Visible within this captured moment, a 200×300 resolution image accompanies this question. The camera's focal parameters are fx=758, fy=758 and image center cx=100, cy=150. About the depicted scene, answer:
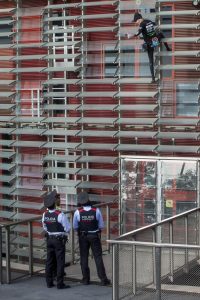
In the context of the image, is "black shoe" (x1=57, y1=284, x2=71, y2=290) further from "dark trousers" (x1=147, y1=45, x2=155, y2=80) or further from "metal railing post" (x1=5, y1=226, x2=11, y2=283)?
"dark trousers" (x1=147, y1=45, x2=155, y2=80)

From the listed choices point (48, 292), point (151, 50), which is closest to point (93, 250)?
point (48, 292)

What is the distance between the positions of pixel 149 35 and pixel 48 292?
5678mm

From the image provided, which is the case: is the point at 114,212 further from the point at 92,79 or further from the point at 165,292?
the point at 165,292

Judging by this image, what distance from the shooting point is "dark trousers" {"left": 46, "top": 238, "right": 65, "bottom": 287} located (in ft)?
43.5

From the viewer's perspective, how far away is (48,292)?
13.4 metres

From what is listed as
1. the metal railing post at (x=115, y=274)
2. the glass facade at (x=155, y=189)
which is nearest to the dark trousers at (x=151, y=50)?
the glass facade at (x=155, y=189)

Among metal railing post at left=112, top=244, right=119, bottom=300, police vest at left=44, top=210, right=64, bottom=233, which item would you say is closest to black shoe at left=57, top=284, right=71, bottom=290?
police vest at left=44, top=210, right=64, bottom=233

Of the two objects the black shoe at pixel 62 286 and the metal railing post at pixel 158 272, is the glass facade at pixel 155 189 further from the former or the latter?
the metal railing post at pixel 158 272

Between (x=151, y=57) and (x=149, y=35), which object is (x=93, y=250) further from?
(x=149, y=35)

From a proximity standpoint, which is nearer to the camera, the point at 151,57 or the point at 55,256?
the point at 55,256

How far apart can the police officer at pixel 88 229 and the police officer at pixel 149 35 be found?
3.89m

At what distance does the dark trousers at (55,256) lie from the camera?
1326 cm

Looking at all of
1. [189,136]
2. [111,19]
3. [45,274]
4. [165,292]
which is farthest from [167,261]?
[111,19]

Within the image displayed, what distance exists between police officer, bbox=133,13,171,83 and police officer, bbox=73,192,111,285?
12.8ft
